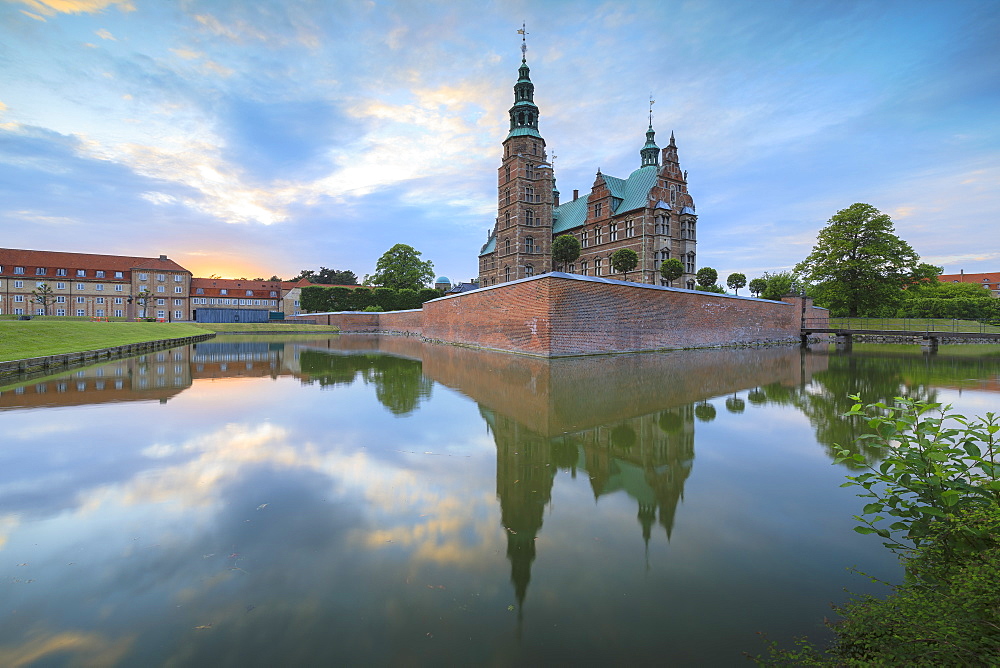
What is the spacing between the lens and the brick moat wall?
59.4 feet

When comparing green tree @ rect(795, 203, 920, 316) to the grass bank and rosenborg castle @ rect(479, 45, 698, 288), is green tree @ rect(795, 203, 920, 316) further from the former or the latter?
the grass bank

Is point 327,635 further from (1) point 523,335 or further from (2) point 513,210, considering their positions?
(2) point 513,210

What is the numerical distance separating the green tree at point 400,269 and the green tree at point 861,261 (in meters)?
45.0

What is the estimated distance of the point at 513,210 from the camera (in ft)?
115

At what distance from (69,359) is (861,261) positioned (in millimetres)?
51240

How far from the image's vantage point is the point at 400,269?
58.2 metres

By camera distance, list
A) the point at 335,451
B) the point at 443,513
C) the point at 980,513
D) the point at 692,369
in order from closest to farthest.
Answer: the point at 980,513, the point at 443,513, the point at 335,451, the point at 692,369

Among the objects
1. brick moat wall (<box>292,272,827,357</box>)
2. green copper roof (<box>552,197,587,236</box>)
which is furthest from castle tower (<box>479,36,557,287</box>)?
brick moat wall (<box>292,272,827,357</box>)

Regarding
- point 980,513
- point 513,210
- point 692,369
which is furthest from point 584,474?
point 513,210

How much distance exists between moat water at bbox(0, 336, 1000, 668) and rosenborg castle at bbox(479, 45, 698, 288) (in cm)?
2880

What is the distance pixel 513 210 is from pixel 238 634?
34.9m

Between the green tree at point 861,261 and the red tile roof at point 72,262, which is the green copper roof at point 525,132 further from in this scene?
the red tile roof at point 72,262

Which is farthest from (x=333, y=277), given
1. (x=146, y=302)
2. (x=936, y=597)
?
(x=936, y=597)

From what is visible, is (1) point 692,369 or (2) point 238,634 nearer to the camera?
(2) point 238,634
